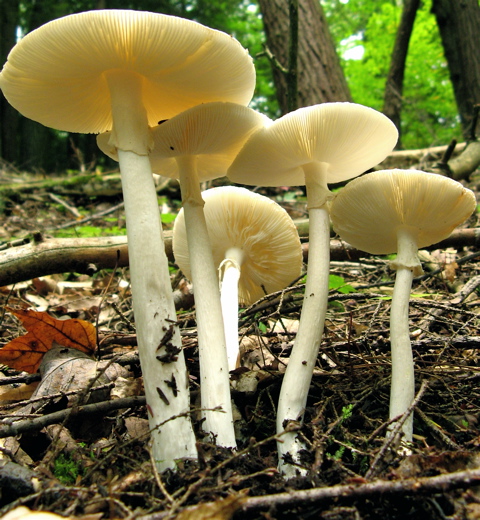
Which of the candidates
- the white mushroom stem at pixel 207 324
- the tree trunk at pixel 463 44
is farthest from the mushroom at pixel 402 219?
the tree trunk at pixel 463 44

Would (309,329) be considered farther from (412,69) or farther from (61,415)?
(412,69)

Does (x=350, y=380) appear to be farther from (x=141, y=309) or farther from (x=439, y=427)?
(x=141, y=309)

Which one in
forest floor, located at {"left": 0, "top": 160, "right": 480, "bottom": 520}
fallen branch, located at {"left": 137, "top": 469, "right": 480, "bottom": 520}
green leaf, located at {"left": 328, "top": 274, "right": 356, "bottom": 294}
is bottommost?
forest floor, located at {"left": 0, "top": 160, "right": 480, "bottom": 520}

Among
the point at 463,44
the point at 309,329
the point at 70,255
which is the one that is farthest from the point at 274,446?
the point at 463,44

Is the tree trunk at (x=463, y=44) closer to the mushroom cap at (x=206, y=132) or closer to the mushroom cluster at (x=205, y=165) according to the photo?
the mushroom cluster at (x=205, y=165)

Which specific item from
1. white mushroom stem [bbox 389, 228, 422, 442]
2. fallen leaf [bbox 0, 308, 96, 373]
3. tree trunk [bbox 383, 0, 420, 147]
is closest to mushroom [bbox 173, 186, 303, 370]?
white mushroom stem [bbox 389, 228, 422, 442]

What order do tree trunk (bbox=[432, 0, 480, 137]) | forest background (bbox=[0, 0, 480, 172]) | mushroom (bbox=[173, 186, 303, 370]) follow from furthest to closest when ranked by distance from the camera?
tree trunk (bbox=[432, 0, 480, 137])
forest background (bbox=[0, 0, 480, 172])
mushroom (bbox=[173, 186, 303, 370])

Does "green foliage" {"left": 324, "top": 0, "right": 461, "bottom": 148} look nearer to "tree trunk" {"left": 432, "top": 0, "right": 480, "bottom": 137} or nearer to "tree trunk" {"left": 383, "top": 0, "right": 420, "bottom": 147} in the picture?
"tree trunk" {"left": 383, "top": 0, "right": 420, "bottom": 147}

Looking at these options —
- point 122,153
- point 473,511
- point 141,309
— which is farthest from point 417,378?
point 122,153
